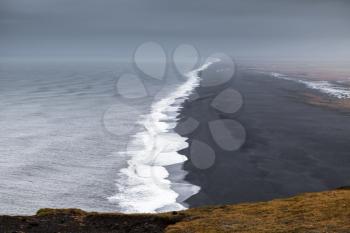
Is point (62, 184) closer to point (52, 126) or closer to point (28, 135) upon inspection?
point (28, 135)

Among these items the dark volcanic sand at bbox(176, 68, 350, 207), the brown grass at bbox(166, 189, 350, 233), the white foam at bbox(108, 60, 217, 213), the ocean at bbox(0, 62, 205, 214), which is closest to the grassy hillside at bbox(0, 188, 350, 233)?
the brown grass at bbox(166, 189, 350, 233)

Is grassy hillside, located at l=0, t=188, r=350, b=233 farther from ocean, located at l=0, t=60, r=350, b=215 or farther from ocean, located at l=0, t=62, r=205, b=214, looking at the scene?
ocean, located at l=0, t=62, r=205, b=214

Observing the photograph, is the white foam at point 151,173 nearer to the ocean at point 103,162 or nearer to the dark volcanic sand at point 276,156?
the ocean at point 103,162

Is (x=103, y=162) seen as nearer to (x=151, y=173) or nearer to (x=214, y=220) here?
(x=151, y=173)

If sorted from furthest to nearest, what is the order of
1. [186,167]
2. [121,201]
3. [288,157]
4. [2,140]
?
[2,140] → [288,157] → [186,167] → [121,201]

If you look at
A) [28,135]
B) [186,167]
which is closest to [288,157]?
[186,167]

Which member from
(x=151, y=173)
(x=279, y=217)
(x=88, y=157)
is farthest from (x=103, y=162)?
(x=279, y=217)
